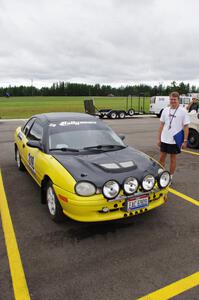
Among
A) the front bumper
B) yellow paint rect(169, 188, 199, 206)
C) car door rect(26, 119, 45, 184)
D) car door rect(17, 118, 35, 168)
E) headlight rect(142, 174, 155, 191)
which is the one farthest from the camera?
car door rect(17, 118, 35, 168)

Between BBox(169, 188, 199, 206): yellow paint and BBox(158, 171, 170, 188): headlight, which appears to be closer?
BBox(158, 171, 170, 188): headlight

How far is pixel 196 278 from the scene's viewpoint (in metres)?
2.46

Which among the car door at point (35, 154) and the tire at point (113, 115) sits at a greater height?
the tire at point (113, 115)

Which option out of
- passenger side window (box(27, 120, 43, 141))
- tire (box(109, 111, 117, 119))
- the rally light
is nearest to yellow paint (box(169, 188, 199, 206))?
the rally light

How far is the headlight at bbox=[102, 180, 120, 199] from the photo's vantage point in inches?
116

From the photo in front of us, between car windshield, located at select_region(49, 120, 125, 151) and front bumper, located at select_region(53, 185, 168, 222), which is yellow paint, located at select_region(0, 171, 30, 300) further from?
car windshield, located at select_region(49, 120, 125, 151)

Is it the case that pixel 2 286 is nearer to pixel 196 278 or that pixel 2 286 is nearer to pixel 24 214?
pixel 24 214

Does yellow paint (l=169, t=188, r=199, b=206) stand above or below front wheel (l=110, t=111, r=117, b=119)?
below

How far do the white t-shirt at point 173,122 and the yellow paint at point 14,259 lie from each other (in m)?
3.05

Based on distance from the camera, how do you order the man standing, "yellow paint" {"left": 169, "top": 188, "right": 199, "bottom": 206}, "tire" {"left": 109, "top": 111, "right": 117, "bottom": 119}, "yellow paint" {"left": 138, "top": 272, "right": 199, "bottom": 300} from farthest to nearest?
"tire" {"left": 109, "top": 111, "right": 117, "bottom": 119} < the man standing < "yellow paint" {"left": 169, "top": 188, "right": 199, "bottom": 206} < "yellow paint" {"left": 138, "top": 272, "right": 199, "bottom": 300}

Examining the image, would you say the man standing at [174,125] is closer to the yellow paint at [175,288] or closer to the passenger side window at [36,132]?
the passenger side window at [36,132]

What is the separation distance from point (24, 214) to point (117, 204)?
1523 mm

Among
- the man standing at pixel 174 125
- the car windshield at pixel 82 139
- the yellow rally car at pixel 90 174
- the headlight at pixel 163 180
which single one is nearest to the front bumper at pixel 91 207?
the yellow rally car at pixel 90 174

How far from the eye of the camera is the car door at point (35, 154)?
3906 millimetres
